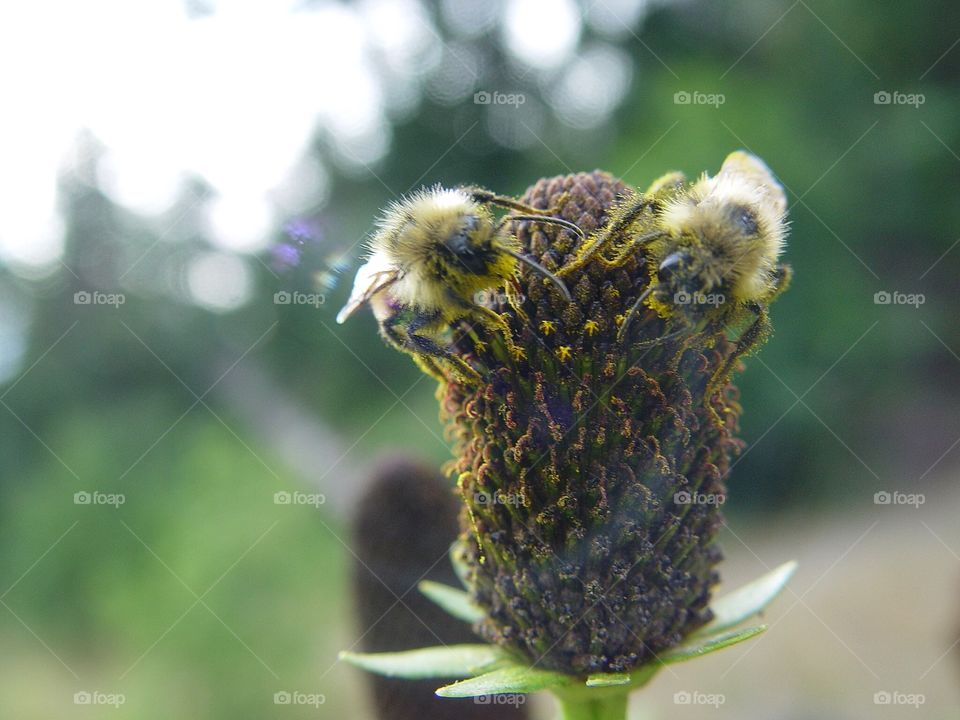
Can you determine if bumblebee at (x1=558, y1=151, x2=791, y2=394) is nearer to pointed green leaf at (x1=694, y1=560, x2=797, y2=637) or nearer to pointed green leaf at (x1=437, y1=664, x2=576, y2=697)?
pointed green leaf at (x1=694, y1=560, x2=797, y2=637)

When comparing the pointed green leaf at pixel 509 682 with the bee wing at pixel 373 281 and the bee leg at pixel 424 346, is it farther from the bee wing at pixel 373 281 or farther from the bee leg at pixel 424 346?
the bee wing at pixel 373 281

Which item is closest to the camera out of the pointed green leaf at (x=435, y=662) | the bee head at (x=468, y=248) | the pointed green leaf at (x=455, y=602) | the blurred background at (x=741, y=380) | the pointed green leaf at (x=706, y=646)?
the pointed green leaf at (x=706, y=646)

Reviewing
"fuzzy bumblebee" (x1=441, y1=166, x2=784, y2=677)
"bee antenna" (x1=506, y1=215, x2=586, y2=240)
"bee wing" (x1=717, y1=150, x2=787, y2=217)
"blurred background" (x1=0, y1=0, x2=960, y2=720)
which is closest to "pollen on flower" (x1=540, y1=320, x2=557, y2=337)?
"fuzzy bumblebee" (x1=441, y1=166, x2=784, y2=677)

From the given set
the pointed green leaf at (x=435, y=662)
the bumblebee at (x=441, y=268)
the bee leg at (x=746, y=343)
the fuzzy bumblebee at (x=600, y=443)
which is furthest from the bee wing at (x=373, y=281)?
the pointed green leaf at (x=435, y=662)

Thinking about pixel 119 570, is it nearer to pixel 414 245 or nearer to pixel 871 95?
pixel 414 245

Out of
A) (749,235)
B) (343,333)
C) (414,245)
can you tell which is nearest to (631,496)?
(749,235)

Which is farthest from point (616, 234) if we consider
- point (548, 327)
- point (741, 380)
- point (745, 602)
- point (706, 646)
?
point (741, 380)
